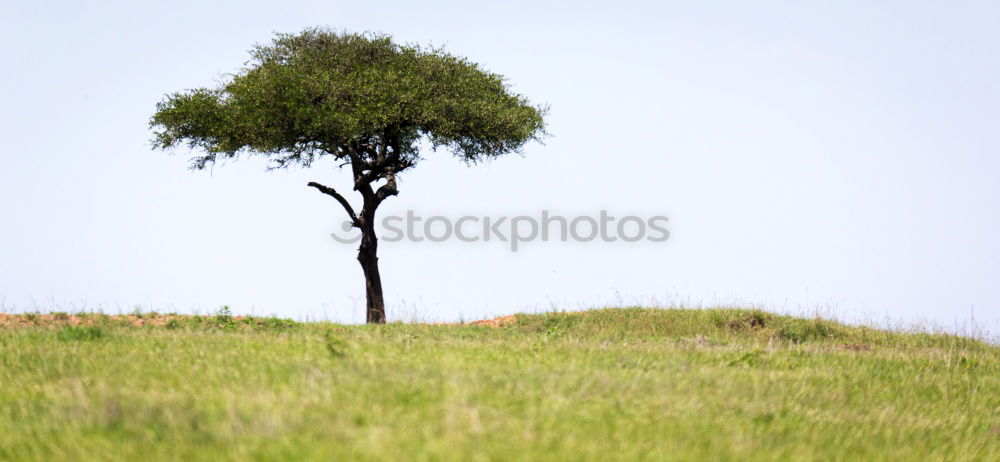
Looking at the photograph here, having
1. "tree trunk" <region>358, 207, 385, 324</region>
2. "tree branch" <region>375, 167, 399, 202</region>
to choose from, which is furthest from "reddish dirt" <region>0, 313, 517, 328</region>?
"tree branch" <region>375, 167, 399, 202</region>

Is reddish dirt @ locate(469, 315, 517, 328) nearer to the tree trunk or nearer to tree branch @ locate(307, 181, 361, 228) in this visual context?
the tree trunk

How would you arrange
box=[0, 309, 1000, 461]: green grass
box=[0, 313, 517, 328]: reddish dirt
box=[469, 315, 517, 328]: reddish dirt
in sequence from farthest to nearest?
box=[469, 315, 517, 328]: reddish dirt, box=[0, 313, 517, 328]: reddish dirt, box=[0, 309, 1000, 461]: green grass

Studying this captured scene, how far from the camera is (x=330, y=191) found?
29906mm

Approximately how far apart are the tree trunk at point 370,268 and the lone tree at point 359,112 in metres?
0.04

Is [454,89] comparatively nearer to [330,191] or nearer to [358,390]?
[330,191]

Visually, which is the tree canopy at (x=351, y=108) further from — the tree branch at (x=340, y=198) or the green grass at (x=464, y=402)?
the green grass at (x=464, y=402)

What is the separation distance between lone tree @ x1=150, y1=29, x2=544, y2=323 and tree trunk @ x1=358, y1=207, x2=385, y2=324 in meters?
0.04

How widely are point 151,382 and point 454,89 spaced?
21883 millimetres

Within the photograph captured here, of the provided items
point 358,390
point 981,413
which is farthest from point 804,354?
point 358,390

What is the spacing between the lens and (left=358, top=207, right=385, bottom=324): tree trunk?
96.7ft

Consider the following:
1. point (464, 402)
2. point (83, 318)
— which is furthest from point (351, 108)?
point (464, 402)

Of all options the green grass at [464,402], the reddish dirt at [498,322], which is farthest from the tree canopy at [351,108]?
the green grass at [464,402]

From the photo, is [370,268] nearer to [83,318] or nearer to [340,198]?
[340,198]

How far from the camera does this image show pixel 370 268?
29562mm
